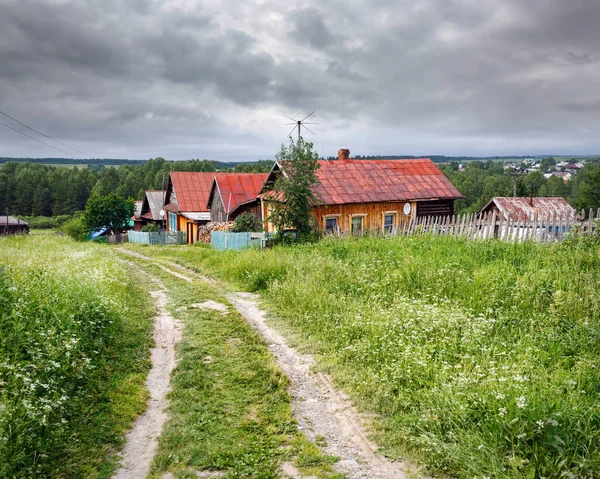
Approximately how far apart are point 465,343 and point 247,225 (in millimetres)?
17892

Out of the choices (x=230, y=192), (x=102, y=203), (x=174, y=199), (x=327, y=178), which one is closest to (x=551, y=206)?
(x=327, y=178)

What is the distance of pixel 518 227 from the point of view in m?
13.0

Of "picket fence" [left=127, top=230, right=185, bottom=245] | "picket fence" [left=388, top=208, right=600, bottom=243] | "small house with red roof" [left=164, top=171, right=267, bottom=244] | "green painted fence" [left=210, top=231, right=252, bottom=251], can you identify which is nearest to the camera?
"picket fence" [left=388, top=208, right=600, bottom=243]

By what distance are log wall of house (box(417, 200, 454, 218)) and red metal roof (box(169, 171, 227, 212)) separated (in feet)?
57.6

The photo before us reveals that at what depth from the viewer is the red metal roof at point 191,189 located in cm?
3388

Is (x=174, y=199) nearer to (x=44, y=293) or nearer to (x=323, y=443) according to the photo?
(x=44, y=293)

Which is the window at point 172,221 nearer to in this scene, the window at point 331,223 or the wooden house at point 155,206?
the wooden house at point 155,206

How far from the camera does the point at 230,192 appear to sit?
1148 inches

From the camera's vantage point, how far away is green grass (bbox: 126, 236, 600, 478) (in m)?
4.05

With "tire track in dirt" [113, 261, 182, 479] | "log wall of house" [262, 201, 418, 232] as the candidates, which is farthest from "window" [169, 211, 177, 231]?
"tire track in dirt" [113, 261, 182, 479]

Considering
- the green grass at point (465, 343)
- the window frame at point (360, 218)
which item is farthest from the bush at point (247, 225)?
the green grass at point (465, 343)

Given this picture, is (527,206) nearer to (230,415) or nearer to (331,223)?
(331,223)

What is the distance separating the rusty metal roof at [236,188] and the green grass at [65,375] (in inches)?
778

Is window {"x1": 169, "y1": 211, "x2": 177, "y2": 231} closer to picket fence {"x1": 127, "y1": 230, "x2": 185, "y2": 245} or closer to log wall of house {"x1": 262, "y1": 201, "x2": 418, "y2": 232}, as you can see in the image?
picket fence {"x1": 127, "y1": 230, "x2": 185, "y2": 245}
